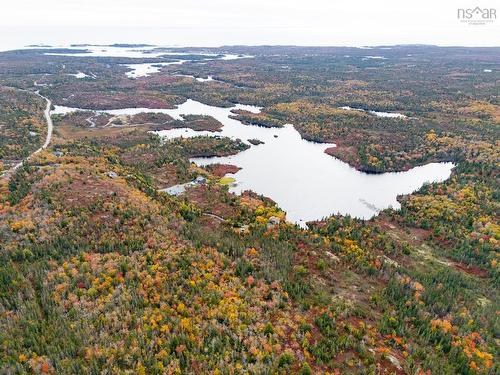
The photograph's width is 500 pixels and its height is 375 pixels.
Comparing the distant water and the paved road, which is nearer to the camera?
the distant water

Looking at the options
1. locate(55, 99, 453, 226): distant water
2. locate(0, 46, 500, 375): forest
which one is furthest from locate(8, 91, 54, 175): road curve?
locate(55, 99, 453, 226): distant water

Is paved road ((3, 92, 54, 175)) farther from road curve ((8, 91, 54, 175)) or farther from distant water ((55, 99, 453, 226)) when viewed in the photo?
distant water ((55, 99, 453, 226))

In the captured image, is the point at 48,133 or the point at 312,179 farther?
the point at 48,133

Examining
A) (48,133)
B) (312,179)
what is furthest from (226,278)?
(48,133)

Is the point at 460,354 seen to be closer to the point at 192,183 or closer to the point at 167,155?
the point at 192,183

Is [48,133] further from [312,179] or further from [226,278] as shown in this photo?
[226,278]

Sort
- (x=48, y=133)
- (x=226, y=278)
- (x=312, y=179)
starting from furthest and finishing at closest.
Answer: (x=48, y=133) → (x=312, y=179) → (x=226, y=278)

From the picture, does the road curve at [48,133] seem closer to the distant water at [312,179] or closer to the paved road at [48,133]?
the paved road at [48,133]

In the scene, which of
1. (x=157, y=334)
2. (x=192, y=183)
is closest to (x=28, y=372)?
(x=157, y=334)

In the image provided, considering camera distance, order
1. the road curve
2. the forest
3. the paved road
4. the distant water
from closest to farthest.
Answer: the forest < the distant water < the paved road < the road curve

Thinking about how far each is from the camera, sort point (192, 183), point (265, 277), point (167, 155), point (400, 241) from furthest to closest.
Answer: point (167, 155)
point (192, 183)
point (400, 241)
point (265, 277)

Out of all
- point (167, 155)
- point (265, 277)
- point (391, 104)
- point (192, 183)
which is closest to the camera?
point (265, 277)
